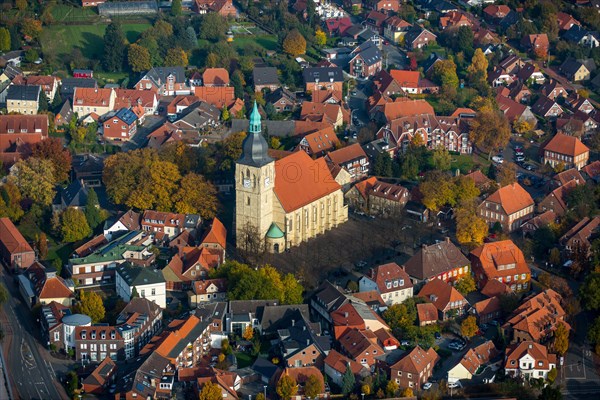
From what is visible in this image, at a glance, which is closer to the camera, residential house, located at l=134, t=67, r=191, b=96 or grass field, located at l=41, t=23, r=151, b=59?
residential house, located at l=134, t=67, r=191, b=96

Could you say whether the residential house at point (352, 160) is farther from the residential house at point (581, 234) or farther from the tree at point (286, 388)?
the tree at point (286, 388)

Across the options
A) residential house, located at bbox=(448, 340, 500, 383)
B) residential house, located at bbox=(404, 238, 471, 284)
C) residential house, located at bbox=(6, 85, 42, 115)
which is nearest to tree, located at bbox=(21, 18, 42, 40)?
residential house, located at bbox=(6, 85, 42, 115)

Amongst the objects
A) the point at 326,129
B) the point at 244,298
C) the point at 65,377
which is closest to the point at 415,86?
the point at 326,129

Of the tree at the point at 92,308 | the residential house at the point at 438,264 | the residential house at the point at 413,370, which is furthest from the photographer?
the residential house at the point at 438,264

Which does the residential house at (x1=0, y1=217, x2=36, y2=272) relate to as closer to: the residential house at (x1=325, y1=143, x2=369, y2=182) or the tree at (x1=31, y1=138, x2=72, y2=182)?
the tree at (x1=31, y1=138, x2=72, y2=182)

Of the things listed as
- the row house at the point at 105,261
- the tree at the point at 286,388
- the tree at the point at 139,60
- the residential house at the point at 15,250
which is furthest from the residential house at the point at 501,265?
the tree at the point at 139,60

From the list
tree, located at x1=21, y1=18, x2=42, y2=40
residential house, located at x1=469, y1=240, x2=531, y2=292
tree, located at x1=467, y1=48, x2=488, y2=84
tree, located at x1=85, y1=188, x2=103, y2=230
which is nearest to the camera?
residential house, located at x1=469, y1=240, x2=531, y2=292
